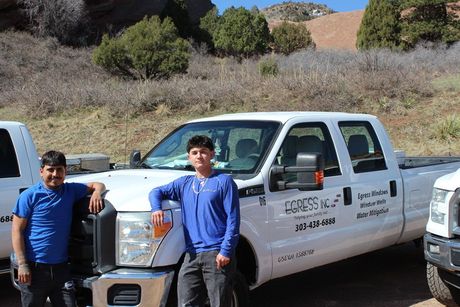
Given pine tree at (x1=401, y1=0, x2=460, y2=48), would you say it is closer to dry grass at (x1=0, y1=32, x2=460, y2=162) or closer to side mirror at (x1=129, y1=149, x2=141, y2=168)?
dry grass at (x1=0, y1=32, x2=460, y2=162)

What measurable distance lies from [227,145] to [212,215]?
1673mm

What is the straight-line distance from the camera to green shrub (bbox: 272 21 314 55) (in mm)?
50219

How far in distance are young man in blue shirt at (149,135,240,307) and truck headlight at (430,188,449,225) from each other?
2.02 m

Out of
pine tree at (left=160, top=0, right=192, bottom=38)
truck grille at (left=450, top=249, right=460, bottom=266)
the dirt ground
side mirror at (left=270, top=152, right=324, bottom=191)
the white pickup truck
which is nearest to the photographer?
the white pickup truck

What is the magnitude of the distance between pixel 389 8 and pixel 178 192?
135ft

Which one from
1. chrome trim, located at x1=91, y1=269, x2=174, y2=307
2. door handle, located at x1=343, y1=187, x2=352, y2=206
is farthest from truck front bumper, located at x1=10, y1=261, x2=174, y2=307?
door handle, located at x1=343, y1=187, x2=352, y2=206

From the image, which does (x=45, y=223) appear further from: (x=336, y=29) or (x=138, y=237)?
(x=336, y=29)

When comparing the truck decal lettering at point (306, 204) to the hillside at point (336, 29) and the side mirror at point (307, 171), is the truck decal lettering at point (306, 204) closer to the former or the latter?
the side mirror at point (307, 171)

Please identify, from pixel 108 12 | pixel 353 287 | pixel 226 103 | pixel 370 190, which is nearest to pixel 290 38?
pixel 108 12

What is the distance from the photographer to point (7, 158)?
18.9 ft

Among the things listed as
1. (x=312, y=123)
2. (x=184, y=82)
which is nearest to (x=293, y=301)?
(x=312, y=123)

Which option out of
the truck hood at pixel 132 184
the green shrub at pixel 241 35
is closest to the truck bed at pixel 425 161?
the truck hood at pixel 132 184

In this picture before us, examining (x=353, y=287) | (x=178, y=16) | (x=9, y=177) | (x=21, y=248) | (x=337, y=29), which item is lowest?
(x=353, y=287)

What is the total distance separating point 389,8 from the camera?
42.0m
